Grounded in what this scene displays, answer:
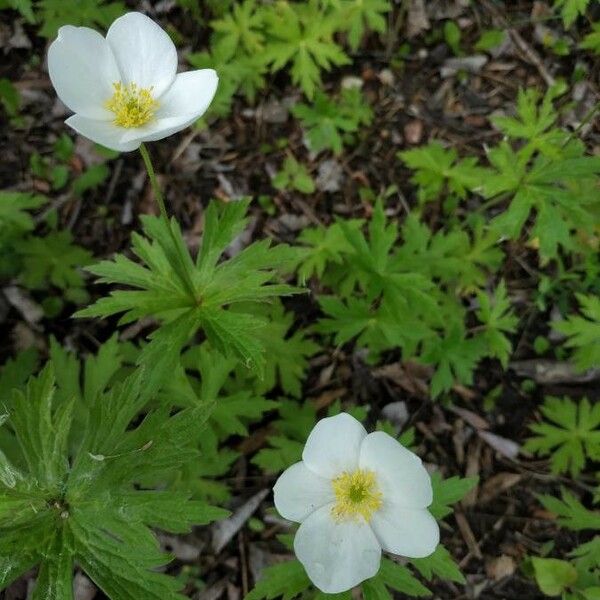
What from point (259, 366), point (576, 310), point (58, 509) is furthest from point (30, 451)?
point (576, 310)

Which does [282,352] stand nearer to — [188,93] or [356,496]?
[356,496]

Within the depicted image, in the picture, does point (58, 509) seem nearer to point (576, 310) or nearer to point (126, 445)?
point (126, 445)

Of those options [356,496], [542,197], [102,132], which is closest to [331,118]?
[542,197]

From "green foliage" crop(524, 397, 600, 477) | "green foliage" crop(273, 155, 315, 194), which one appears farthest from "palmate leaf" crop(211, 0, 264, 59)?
"green foliage" crop(524, 397, 600, 477)

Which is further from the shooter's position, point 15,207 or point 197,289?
point 15,207

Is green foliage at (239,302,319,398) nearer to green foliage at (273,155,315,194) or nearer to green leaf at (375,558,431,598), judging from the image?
green foliage at (273,155,315,194)

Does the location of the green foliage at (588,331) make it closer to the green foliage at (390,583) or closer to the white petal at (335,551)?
the green foliage at (390,583)

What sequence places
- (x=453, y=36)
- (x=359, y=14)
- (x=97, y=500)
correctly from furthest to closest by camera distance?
(x=453, y=36)
(x=359, y=14)
(x=97, y=500)
